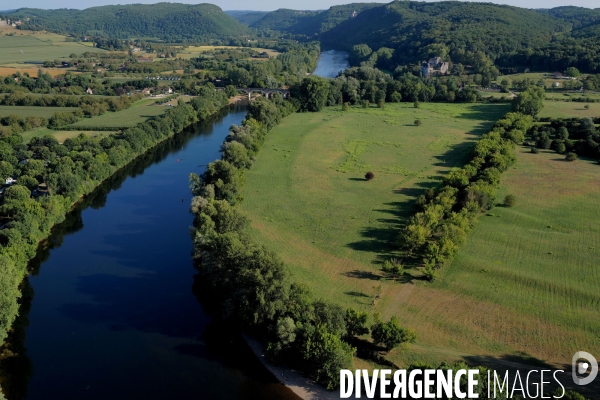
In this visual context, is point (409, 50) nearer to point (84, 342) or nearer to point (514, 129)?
point (514, 129)

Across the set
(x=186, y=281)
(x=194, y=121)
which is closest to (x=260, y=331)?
(x=186, y=281)

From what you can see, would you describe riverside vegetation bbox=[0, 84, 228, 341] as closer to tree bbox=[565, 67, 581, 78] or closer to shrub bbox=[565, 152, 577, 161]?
shrub bbox=[565, 152, 577, 161]

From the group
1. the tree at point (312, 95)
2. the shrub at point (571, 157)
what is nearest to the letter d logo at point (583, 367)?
the shrub at point (571, 157)

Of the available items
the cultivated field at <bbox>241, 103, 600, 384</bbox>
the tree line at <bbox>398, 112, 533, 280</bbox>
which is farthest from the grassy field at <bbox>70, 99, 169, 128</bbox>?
the tree line at <bbox>398, 112, 533, 280</bbox>

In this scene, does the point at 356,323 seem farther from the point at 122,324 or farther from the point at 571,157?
the point at 571,157

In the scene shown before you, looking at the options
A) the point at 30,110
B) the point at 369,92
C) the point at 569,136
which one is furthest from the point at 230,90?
the point at 569,136

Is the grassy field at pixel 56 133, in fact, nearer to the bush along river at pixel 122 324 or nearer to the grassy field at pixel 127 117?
the grassy field at pixel 127 117
